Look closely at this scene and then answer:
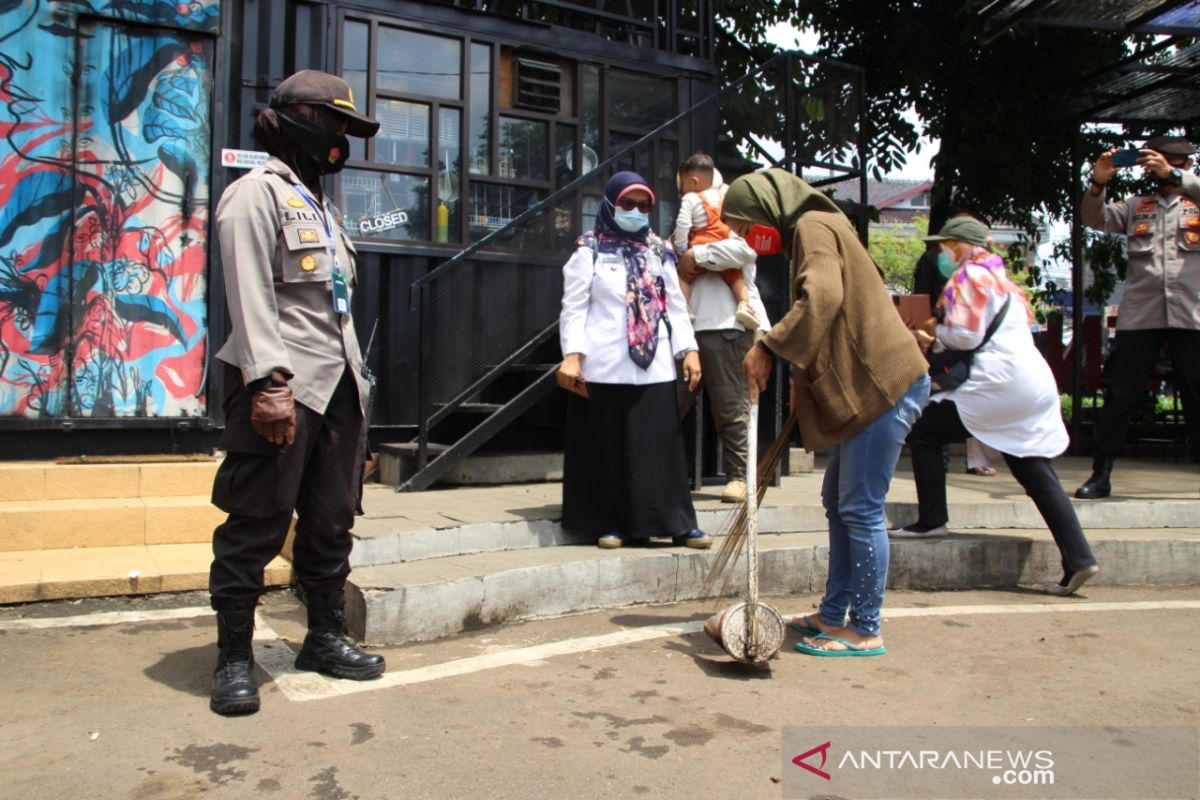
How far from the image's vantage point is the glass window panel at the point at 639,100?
8438 mm

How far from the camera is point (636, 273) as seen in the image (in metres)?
5.43

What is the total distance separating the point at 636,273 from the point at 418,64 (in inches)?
125

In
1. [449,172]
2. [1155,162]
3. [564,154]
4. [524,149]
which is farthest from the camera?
[564,154]

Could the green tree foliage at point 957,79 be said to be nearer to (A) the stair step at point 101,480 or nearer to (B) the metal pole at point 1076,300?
(B) the metal pole at point 1076,300

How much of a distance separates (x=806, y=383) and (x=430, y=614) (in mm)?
1784

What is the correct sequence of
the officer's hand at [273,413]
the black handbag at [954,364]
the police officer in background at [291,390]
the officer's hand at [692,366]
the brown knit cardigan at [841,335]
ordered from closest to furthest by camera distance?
the officer's hand at [273,413]
the police officer in background at [291,390]
the brown knit cardigan at [841,335]
the black handbag at [954,364]
the officer's hand at [692,366]

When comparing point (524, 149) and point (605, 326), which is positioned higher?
point (524, 149)

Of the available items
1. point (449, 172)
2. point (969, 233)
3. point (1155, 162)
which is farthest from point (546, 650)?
point (1155, 162)

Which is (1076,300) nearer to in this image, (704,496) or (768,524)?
(704,496)

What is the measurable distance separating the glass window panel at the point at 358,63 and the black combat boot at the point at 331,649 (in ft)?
14.1

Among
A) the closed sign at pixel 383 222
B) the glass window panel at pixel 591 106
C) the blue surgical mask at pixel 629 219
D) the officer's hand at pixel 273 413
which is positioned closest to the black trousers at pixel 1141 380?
the blue surgical mask at pixel 629 219

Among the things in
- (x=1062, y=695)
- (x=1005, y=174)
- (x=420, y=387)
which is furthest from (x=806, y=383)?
(x=1005, y=174)

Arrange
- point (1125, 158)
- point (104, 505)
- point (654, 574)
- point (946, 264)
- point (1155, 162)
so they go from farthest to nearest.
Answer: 1. point (1125, 158)
2. point (1155, 162)
3. point (946, 264)
4. point (104, 505)
5. point (654, 574)

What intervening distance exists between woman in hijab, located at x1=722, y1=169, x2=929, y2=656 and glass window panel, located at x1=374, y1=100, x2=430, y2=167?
4.01 m
